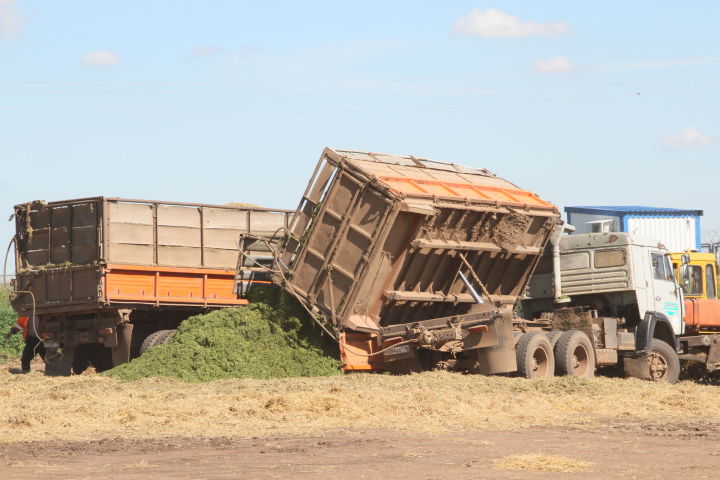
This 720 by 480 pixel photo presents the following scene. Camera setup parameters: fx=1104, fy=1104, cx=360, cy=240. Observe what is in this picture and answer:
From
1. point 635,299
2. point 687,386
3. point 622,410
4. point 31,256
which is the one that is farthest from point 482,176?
point 31,256

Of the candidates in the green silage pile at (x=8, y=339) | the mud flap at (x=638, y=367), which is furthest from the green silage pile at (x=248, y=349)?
the green silage pile at (x=8, y=339)

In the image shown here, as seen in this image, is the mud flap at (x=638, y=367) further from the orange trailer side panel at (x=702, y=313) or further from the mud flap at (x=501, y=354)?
the mud flap at (x=501, y=354)

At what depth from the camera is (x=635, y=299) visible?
20000 millimetres

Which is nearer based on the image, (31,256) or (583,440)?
(583,440)

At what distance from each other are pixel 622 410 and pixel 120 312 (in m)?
9.01

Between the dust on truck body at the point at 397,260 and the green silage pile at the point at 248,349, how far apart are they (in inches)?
15.6

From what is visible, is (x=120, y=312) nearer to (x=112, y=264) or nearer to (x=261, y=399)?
(x=112, y=264)

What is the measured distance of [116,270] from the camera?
62.6ft

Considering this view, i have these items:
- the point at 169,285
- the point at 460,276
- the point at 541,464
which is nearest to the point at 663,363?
the point at 460,276

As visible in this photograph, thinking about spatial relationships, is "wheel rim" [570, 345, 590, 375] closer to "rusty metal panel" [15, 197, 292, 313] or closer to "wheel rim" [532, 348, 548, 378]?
"wheel rim" [532, 348, 548, 378]

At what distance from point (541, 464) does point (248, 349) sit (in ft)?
26.1

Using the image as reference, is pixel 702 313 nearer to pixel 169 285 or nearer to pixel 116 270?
pixel 169 285

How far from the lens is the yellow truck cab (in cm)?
2158

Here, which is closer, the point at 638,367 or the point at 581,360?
the point at 581,360
